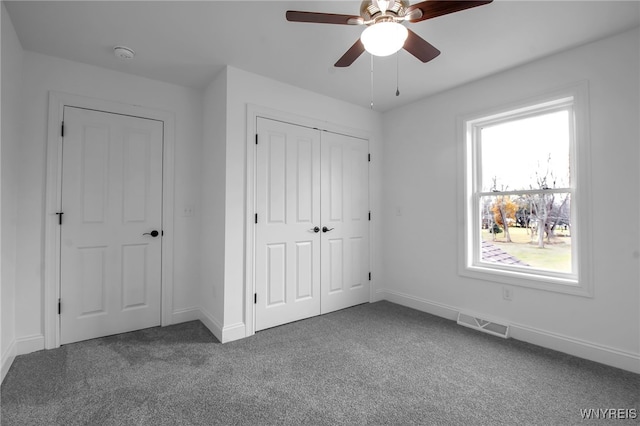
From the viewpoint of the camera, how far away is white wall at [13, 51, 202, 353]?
247cm

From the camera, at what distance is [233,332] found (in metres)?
2.77

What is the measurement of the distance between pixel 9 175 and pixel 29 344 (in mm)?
1366

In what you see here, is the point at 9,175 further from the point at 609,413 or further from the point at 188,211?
the point at 609,413

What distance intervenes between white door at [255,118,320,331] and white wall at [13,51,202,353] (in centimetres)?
81

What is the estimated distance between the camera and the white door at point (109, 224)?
8.76 feet

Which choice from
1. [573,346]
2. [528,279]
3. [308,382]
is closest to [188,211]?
[308,382]

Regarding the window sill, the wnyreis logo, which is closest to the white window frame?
the window sill

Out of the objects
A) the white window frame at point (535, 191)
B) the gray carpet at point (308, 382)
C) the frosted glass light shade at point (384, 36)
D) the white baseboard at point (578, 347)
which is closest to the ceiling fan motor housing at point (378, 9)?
the frosted glass light shade at point (384, 36)

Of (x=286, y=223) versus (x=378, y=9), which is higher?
(x=378, y=9)

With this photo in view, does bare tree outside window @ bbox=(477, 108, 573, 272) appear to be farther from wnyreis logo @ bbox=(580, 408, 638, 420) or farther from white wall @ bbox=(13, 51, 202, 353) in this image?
white wall @ bbox=(13, 51, 202, 353)

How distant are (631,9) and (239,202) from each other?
323 centimetres

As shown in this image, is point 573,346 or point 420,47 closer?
point 420,47

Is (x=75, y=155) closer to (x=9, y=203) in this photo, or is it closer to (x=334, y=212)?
(x=9, y=203)

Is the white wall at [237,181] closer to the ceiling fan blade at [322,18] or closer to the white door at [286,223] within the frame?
the white door at [286,223]
